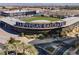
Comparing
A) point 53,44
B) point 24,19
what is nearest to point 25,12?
point 24,19

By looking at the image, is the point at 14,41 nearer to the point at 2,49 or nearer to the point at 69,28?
the point at 2,49

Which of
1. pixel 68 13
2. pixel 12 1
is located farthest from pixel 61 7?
pixel 12 1

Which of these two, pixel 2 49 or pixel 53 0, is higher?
pixel 53 0

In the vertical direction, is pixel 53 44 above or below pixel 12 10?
below

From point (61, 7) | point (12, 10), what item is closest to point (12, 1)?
point (12, 10)

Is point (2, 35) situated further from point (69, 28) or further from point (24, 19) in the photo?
point (69, 28)

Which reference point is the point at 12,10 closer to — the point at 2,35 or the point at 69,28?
the point at 2,35
